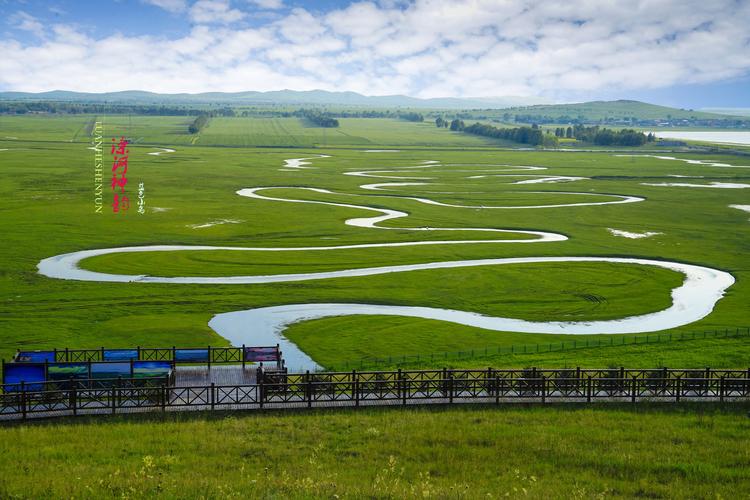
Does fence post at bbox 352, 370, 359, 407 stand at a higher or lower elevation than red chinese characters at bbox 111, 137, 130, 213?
lower

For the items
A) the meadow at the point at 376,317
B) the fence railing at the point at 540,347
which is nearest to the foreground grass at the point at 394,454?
the meadow at the point at 376,317

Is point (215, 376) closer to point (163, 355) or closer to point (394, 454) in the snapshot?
point (163, 355)

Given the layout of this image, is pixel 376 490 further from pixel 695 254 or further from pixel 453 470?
pixel 695 254

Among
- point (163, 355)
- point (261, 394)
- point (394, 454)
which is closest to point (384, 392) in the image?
point (261, 394)

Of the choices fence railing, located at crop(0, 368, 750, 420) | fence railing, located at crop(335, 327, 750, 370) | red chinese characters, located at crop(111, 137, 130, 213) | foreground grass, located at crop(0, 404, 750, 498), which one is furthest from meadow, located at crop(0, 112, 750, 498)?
red chinese characters, located at crop(111, 137, 130, 213)

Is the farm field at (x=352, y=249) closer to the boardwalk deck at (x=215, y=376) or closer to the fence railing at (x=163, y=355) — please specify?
the fence railing at (x=163, y=355)

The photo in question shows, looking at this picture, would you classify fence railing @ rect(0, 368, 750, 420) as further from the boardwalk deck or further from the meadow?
the boardwalk deck
